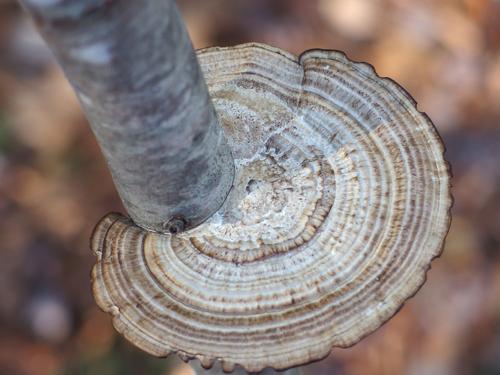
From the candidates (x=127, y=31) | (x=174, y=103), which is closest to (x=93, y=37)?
(x=127, y=31)

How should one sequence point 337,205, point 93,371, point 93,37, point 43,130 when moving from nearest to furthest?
point 93,37
point 337,205
point 93,371
point 43,130

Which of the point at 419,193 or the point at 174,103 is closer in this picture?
the point at 174,103

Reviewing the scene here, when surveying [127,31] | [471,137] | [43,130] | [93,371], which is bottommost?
[93,371]

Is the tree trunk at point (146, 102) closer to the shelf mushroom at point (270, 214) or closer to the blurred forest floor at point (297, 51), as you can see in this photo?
the shelf mushroom at point (270, 214)

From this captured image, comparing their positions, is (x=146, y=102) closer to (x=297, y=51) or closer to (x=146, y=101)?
(x=146, y=101)

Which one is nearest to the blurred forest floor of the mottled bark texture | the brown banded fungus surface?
the brown banded fungus surface

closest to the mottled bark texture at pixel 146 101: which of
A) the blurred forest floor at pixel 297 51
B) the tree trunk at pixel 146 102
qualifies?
the tree trunk at pixel 146 102

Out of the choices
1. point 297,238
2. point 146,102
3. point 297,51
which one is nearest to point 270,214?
point 297,238

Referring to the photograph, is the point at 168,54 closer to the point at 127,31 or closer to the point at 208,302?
the point at 127,31
